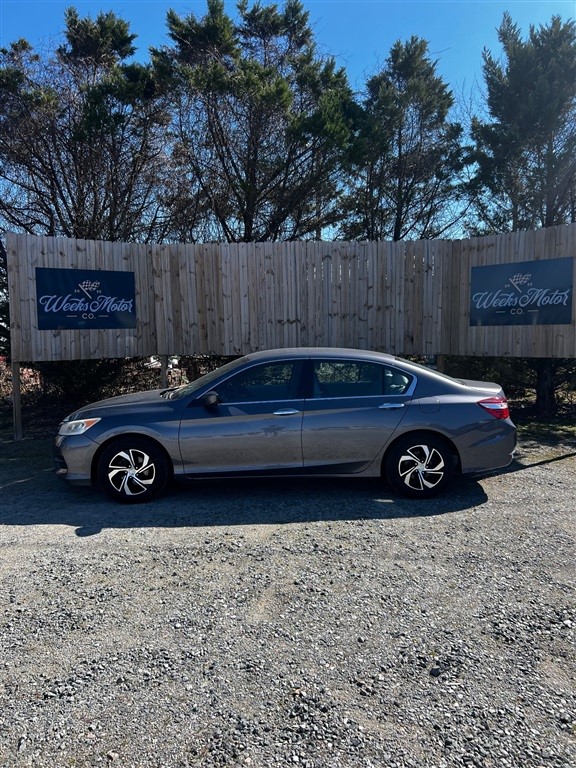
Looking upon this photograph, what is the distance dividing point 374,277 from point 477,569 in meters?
6.24

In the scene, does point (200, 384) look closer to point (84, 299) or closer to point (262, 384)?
point (262, 384)

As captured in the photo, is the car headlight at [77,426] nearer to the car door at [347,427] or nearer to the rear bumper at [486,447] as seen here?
the car door at [347,427]

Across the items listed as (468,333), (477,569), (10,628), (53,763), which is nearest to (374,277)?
(468,333)

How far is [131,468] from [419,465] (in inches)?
115

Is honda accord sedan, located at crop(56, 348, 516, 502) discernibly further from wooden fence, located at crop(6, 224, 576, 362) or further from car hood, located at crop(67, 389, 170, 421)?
wooden fence, located at crop(6, 224, 576, 362)

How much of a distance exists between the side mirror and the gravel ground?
1.07 metres

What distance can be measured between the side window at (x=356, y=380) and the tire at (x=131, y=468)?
5.79 feet

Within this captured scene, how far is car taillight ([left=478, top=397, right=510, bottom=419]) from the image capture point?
19.1ft

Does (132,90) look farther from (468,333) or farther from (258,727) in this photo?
(258,727)

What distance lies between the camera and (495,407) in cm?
584

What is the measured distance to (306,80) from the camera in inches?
495

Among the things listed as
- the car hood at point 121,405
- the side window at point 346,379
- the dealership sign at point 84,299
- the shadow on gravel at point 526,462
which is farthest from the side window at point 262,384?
the dealership sign at point 84,299

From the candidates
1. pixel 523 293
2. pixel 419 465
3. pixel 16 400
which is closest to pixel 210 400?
pixel 419 465

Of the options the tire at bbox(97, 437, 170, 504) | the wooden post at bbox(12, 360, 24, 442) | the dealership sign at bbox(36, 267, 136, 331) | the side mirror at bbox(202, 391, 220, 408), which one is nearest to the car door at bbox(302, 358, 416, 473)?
the side mirror at bbox(202, 391, 220, 408)
